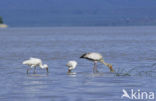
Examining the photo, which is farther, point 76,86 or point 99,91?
point 76,86

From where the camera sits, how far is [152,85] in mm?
17359

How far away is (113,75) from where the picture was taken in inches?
819

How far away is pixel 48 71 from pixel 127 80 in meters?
4.46

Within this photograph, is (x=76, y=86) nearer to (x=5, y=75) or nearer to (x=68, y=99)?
(x=68, y=99)

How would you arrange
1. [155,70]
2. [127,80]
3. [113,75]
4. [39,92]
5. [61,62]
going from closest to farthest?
[39,92] < [127,80] < [113,75] < [155,70] < [61,62]

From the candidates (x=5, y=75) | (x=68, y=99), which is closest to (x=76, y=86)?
(x=68, y=99)

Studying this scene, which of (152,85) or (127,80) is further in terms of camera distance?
(127,80)

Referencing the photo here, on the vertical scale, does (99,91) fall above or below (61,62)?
below

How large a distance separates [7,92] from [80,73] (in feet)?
20.0

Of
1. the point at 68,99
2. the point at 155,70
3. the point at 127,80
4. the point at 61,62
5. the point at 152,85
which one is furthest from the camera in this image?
the point at 61,62

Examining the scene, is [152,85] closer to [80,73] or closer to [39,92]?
[39,92]

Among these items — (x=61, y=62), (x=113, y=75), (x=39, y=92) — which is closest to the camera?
(x=39, y=92)

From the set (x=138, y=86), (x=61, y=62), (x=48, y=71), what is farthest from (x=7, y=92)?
(x=61, y=62)

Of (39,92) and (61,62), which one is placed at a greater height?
(61,62)
